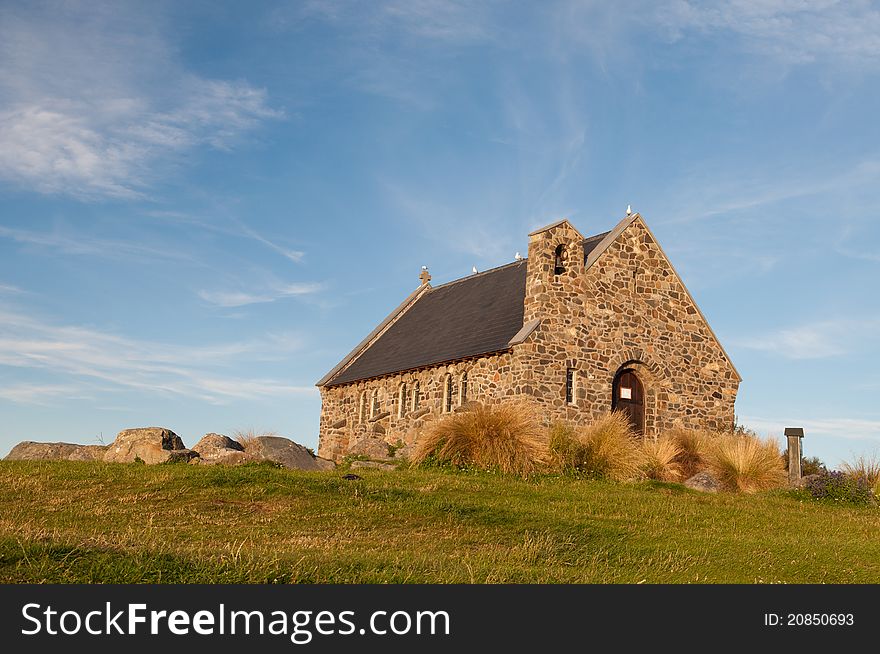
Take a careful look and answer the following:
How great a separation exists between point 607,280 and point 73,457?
17.3m

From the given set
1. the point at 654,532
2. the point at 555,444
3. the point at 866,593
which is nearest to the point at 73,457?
the point at 555,444

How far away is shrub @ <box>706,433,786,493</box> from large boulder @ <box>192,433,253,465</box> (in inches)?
504

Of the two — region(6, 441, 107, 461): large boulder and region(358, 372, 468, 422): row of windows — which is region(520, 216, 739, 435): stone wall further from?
region(6, 441, 107, 461): large boulder

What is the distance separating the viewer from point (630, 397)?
2936 cm

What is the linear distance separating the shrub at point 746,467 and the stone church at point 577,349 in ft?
15.3

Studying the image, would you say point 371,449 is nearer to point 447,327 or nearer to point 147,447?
point 147,447

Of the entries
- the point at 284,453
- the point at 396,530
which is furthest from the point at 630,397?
the point at 396,530

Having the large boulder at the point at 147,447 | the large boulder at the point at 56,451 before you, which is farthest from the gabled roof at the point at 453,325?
the large boulder at the point at 56,451

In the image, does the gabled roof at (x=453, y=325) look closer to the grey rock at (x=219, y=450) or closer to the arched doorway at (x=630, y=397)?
the arched doorway at (x=630, y=397)

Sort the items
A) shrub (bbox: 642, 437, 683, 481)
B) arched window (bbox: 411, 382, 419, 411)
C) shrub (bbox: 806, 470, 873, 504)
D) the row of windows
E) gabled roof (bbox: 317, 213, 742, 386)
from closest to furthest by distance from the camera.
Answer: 1. shrub (bbox: 806, 470, 873, 504)
2. shrub (bbox: 642, 437, 683, 481)
3. gabled roof (bbox: 317, 213, 742, 386)
4. the row of windows
5. arched window (bbox: 411, 382, 419, 411)

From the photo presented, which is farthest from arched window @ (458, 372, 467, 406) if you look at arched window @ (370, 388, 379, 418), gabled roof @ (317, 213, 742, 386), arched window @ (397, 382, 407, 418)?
arched window @ (370, 388, 379, 418)

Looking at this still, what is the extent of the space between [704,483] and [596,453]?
3.13 metres

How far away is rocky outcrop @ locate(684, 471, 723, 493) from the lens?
23.0 m

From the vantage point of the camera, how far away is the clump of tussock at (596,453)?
22.3 metres
